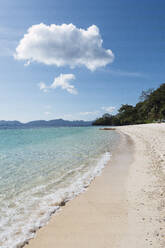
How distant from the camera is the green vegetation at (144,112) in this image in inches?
2571

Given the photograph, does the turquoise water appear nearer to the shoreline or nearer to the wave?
the wave

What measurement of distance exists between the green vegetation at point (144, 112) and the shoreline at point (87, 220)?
62.0 metres

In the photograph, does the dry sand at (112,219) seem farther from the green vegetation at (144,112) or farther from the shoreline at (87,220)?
the green vegetation at (144,112)

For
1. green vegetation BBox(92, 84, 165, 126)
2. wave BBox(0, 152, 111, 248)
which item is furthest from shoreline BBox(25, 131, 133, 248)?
green vegetation BBox(92, 84, 165, 126)

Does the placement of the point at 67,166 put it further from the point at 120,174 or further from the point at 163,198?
the point at 163,198

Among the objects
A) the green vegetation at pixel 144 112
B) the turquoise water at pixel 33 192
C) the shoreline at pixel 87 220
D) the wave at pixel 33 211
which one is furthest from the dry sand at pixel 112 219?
the green vegetation at pixel 144 112

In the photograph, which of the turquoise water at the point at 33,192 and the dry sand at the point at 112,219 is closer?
the dry sand at the point at 112,219

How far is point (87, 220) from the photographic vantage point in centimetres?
365

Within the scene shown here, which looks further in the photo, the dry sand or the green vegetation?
the green vegetation

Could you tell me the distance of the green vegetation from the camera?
65306 millimetres

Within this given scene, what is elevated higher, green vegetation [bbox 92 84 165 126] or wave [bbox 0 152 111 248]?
green vegetation [bbox 92 84 165 126]

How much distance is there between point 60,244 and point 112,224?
1252mm

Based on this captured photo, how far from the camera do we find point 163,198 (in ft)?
13.9

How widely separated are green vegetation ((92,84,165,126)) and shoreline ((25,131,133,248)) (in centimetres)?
6198
